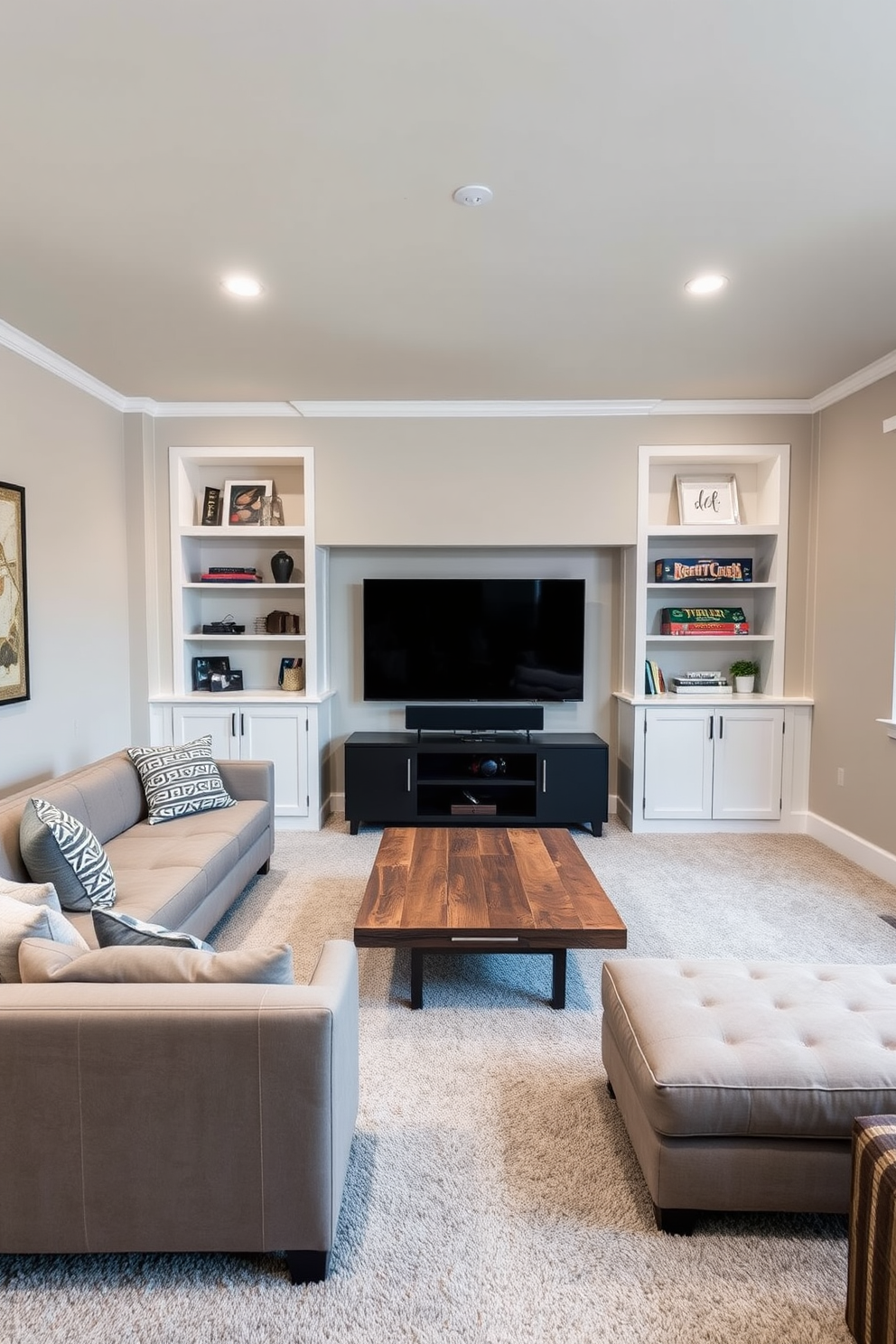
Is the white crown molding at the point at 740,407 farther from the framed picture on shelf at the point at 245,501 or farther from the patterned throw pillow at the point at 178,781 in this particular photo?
the patterned throw pillow at the point at 178,781

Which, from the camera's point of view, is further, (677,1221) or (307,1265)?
(677,1221)

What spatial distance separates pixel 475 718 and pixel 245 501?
2069mm

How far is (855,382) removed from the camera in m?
3.95

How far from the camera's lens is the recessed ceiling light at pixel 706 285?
2784 mm

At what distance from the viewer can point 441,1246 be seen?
156 cm

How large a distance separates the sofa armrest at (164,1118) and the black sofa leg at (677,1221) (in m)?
0.75

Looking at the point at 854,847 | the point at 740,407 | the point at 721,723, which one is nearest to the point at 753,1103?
the point at 854,847

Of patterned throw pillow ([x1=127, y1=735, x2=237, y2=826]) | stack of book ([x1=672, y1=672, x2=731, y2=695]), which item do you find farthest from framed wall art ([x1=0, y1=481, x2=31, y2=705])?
stack of book ([x1=672, y1=672, x2=731, y2=695])

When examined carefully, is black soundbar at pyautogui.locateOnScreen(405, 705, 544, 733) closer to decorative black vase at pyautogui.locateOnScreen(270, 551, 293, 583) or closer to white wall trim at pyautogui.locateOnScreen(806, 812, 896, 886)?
decorative black vase at pyautogui.locateOnScreen(270, 551, 293, 583)

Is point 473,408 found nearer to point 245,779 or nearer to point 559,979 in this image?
point 245,779

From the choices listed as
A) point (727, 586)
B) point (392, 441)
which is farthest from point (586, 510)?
point (392, 441)

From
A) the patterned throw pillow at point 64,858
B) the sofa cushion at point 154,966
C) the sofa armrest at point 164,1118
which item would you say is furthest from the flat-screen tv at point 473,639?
the sofa armrest at point 164,1118

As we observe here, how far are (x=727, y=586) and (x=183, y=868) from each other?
11.6 feet

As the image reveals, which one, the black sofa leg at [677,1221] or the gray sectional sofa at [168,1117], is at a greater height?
the gray sectional sofa at [168,1117]
